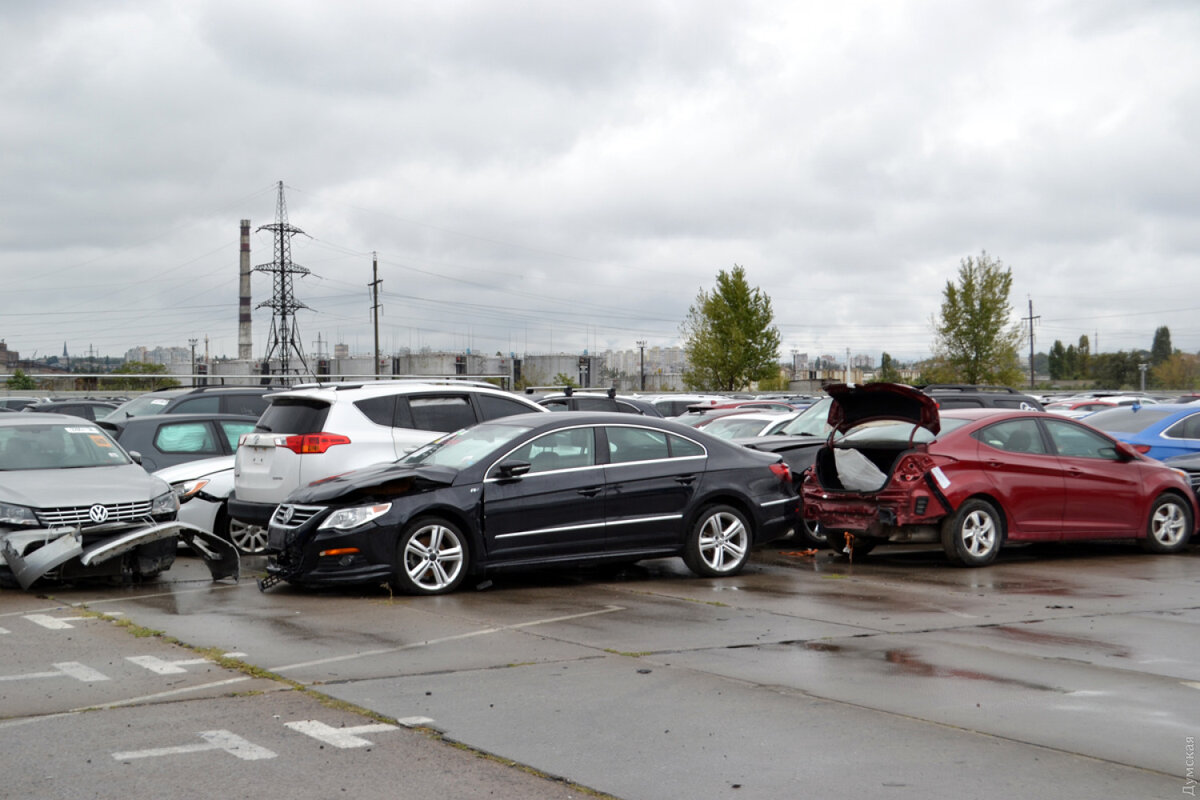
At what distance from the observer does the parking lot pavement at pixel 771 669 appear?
5266 mm

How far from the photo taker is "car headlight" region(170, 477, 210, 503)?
13.3 meters

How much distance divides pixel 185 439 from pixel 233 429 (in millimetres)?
580

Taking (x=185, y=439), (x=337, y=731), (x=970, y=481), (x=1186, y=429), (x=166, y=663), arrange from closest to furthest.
Answer: 1. (x=337, y=731)
2. (x=166, y=663)
3. (x=970, y=481)
4. (x=185, y=439)
5. (x=1186, y=429)

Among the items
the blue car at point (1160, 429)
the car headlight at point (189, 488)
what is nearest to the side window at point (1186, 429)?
the blue car at point (1160, 429)

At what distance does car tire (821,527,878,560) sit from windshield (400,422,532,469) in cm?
360

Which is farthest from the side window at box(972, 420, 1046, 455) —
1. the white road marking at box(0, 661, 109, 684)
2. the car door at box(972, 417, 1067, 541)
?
the white road marking at box(0, 661, 109, 684)

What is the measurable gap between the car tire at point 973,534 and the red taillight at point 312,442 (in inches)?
239

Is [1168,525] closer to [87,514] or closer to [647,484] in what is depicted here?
[647,484]

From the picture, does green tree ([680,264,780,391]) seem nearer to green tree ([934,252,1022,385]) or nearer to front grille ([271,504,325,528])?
green tree ([934,252,1022,385])

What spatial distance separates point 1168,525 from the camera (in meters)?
13.3

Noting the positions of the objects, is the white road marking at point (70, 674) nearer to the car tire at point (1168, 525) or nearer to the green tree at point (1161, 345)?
the car tire at point (1168, 525)

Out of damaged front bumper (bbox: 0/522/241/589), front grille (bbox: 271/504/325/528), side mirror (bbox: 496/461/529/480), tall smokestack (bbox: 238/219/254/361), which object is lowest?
damaged front bumper (bbox: 0/522/241/589)

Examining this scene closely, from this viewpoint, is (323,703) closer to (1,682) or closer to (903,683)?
(1,682)

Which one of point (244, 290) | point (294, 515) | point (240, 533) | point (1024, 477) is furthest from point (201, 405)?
point (244, 290)
